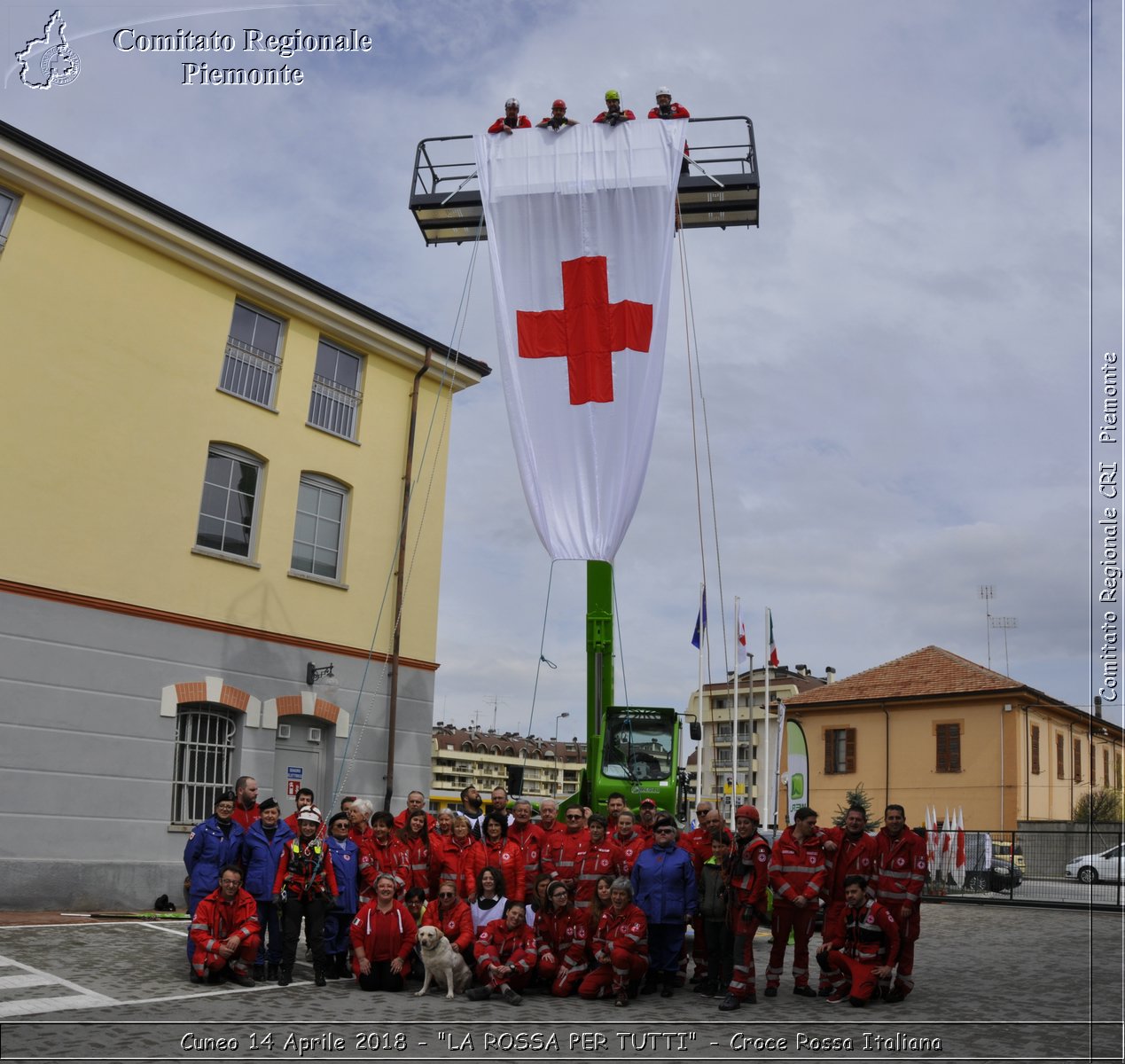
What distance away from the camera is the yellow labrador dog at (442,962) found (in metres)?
10.2

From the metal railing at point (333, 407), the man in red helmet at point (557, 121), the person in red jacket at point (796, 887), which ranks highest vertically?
the man in red helmet at point (557, 121)

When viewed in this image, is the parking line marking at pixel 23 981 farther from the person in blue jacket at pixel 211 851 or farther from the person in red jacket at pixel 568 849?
the person in red jacket at pixel 568 849

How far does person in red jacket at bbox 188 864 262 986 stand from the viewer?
33.9 feet

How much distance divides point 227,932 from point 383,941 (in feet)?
4.98

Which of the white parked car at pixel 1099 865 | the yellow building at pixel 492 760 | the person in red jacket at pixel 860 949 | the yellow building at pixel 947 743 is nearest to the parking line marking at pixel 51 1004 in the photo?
the person in red jacket at pixel 860 949

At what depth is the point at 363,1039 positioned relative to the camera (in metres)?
8.25

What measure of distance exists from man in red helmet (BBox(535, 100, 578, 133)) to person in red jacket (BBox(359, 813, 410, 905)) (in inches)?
464

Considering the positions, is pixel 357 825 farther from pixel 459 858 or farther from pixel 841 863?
pixel 841 863

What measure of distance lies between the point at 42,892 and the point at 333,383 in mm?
10096

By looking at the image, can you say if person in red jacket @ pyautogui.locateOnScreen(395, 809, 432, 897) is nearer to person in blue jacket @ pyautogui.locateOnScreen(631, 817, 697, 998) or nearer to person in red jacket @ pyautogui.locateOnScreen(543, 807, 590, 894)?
person in red jacket @ pyautogui.locateOnScreen(543, 807, 590, 894)

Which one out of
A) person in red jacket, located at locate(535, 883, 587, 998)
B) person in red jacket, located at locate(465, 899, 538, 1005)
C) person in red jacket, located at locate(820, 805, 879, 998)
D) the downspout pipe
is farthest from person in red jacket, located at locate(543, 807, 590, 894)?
the downspout pipe

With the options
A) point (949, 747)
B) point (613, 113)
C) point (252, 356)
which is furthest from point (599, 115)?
point (949, 747)

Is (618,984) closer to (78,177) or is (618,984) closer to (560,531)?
(560,531)

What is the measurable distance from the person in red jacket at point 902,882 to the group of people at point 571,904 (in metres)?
0.02
